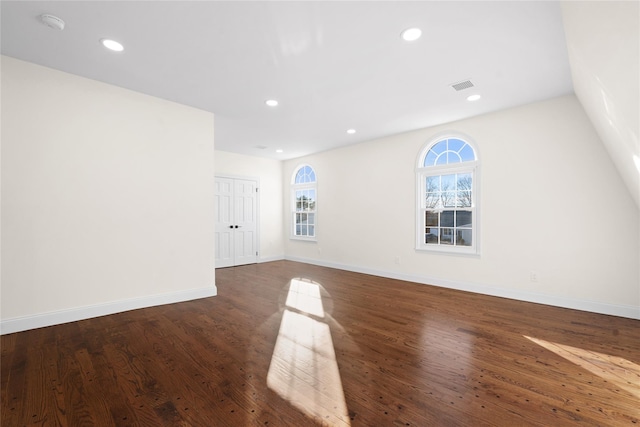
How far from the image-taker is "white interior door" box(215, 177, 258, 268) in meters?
6.61

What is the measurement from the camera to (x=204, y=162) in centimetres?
423

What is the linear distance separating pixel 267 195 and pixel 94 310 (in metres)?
4.75

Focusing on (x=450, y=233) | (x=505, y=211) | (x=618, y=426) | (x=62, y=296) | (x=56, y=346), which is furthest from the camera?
(x=450, y=233)

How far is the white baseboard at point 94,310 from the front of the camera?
9.43ft

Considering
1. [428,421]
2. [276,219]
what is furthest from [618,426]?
[276,219]

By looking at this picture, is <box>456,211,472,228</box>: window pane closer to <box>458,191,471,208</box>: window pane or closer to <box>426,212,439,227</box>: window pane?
<box>458,191,471,208</box>: window pane

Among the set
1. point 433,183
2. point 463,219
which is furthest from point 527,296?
point 433,183

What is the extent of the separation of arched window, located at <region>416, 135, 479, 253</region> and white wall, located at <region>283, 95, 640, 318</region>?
5.6 inches

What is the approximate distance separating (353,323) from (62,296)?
322 centimetres

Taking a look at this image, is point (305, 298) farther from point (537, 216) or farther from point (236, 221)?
point (236, 221)

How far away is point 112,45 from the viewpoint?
8.64ft

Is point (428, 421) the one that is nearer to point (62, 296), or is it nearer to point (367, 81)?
point (367, 81)

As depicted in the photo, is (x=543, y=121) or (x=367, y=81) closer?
(x=367, y=81)

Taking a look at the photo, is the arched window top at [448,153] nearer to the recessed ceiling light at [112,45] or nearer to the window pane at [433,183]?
the window pane at [433,183]
